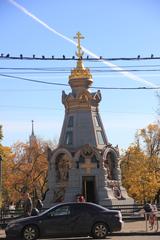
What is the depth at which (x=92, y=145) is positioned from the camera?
139 feet

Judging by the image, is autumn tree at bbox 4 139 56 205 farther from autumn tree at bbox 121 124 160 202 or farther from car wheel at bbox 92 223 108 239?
car wheel at bbox 92 223 108 239

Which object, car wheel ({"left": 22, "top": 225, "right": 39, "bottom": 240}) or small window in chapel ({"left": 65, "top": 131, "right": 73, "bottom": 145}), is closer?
car wheel ({"left": 22, "top": 225, "right": 39, "bottom": 240})

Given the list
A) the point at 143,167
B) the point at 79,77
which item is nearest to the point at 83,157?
the point at 79,77

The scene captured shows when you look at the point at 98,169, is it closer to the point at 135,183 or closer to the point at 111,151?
the point at 111,151

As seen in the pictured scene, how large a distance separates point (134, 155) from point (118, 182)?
20.8 meters

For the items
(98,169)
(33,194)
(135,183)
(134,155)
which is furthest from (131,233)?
(33,194)

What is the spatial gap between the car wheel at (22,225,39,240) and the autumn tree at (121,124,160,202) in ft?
129

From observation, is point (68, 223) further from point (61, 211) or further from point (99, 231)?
point (99, 231)

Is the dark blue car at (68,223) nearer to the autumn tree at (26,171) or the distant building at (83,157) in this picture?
the distant building at (83,157)

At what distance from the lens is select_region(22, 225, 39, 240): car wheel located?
65.8 feet

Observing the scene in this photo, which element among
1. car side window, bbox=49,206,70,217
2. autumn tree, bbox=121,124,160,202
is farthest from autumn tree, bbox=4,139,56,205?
car side window, bbox=49,206,70,217

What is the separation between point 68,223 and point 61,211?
553 mm

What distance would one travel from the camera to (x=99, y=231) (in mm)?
20516

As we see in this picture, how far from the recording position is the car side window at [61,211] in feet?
66.8
